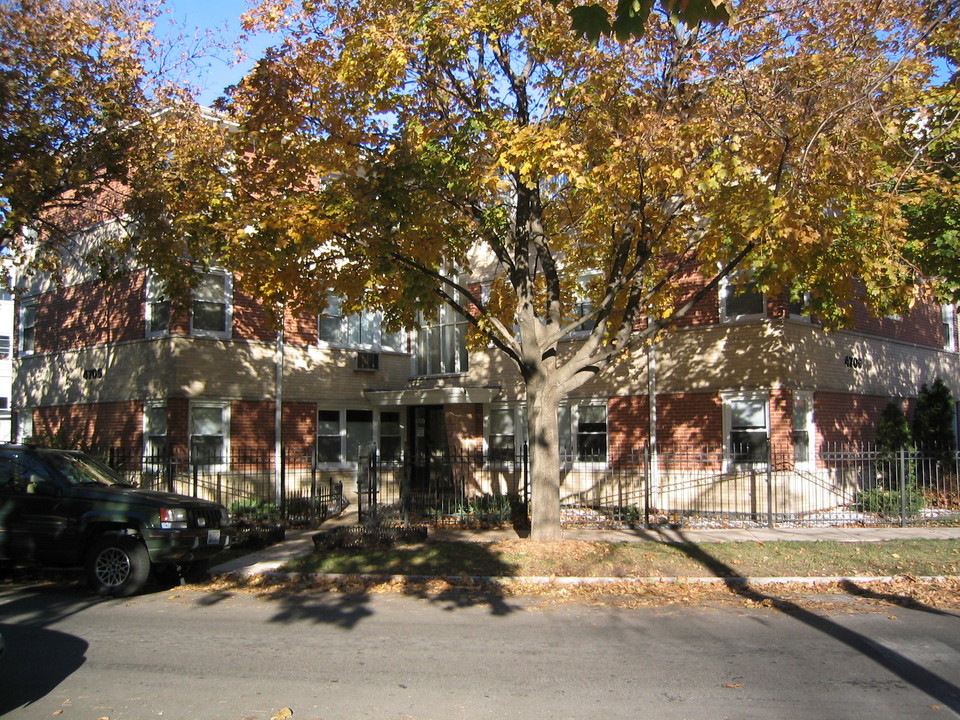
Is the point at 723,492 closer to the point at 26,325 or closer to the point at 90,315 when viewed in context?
the point at 90,315

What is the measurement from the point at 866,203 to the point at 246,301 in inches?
535

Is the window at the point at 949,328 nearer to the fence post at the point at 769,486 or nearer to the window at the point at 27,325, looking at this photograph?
the fence post at the point at 769,486

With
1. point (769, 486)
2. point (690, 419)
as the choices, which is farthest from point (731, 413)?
point (769, 486)

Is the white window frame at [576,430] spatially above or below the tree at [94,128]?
below

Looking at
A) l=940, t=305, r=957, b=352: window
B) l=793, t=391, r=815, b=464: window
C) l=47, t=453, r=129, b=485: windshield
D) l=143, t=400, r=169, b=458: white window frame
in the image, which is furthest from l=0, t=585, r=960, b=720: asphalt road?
l=940, t=305, r=957, b=352: window

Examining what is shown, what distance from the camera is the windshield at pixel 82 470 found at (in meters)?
10.8

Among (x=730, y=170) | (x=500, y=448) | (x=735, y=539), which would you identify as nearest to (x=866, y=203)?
(x=730, y=170)

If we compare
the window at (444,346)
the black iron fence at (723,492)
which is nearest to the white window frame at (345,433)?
the window at (444,346)

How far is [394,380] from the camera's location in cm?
2175

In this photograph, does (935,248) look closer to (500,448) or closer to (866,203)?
(866,203)

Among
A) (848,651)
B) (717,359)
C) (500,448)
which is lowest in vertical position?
(848,651)

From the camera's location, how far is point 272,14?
12.2m

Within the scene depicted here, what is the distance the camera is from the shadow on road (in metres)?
6.23

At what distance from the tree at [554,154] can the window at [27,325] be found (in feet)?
42.1
